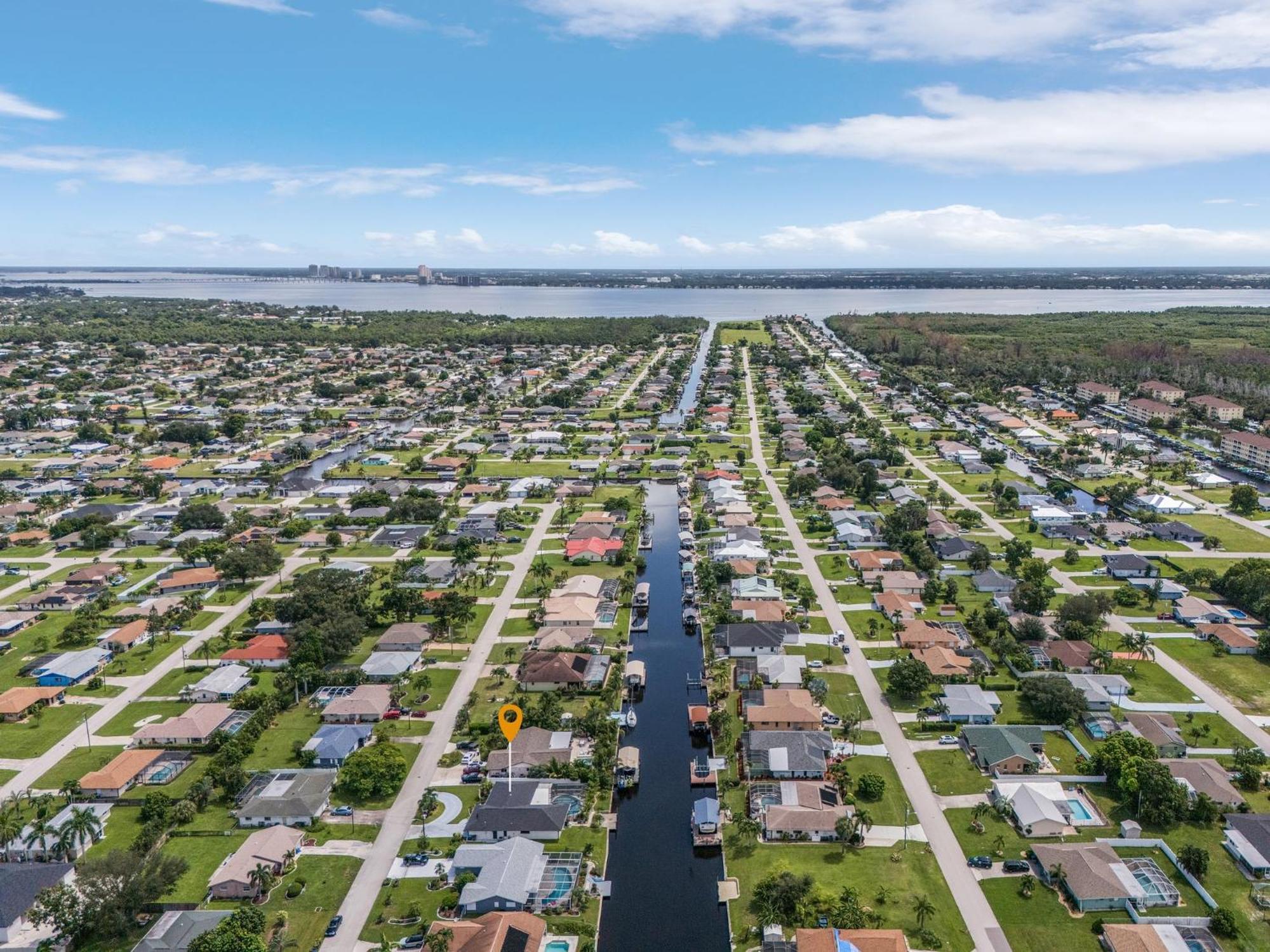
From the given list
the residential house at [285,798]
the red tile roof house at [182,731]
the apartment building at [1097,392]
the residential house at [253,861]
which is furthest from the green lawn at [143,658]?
the apartment building at [1097,392]

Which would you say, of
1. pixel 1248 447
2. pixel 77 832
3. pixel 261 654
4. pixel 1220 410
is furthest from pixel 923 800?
pixel 1220 410

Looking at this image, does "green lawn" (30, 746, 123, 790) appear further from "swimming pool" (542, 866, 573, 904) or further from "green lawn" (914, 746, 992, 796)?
"green lawn" (914, 746, 992, 796)

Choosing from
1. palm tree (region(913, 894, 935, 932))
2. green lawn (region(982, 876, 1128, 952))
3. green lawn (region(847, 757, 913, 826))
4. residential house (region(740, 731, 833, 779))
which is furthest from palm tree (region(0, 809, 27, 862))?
Result: green lawn (region(982, 876, 1128, 952))

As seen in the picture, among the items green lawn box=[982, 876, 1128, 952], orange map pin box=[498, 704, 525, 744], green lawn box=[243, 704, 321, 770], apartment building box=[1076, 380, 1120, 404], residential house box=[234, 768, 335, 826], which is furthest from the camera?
apartment building box=[1076, 380, 1120, 404]

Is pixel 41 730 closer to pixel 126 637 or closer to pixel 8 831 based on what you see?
pixel 126 637

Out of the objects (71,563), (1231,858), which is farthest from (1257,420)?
(71,563)

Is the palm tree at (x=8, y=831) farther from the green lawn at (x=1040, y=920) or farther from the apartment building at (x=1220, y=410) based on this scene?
the apartment building at (x=1220, y=410)
